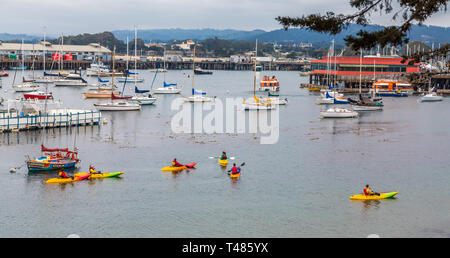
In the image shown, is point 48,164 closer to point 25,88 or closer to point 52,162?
point 52,162

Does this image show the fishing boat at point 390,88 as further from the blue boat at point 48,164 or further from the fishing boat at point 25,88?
the blue boat at point 48,164

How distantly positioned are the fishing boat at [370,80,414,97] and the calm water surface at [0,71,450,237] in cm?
5210

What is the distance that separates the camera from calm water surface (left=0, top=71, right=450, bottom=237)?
100 feet

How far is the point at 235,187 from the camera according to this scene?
38.0 m

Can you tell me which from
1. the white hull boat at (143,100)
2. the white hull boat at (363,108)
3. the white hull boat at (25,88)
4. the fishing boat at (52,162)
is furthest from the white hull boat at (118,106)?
the white hull boat at (25,88)

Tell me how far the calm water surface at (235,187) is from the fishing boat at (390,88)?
2051 inches

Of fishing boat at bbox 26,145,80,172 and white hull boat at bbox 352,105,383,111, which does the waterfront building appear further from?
fishing boat at bbox 26,145,80,172

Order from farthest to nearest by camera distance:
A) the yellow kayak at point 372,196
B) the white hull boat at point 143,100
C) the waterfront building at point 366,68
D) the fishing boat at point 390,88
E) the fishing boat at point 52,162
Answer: the waterfront building at point 366,68 → the fishing boat at point 390,88 → the white hull boat at point 143,100 → the fishing boat at point 52,162 → the yellow kayak at point 372,196

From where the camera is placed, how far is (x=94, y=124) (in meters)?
64.6

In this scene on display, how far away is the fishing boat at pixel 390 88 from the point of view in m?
115
